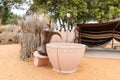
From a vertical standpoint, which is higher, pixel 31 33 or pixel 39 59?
pixel 31 33

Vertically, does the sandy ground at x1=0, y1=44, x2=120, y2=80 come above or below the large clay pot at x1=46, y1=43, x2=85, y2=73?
below

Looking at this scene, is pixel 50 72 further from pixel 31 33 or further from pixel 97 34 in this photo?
pixel 97 34

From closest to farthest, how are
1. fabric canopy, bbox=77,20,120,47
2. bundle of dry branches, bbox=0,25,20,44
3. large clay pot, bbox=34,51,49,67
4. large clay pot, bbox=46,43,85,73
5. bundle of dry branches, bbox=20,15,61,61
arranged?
large clay pot, bbox=46,43,85,73 → large clay pot, bbox=34,51,49,67 → bundle of dry branches, bbox=20,15,61,61 → fabric canopy, bbox=77,20,120,47 → bundle of dry branches, bbox=0,25,20,44

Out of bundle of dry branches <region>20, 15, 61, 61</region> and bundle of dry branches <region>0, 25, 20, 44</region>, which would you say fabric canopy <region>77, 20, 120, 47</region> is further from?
bundle of dry branches <region>0, 25, 20, 44</region>

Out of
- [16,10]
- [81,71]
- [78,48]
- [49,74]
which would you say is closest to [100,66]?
[81,71]

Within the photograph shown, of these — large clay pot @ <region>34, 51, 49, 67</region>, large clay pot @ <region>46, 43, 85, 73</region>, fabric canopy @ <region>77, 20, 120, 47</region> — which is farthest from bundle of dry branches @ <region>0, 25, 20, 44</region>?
large clay pot @ <region>46, 43, 85, 73</region>

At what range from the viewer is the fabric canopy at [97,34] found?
6.58m

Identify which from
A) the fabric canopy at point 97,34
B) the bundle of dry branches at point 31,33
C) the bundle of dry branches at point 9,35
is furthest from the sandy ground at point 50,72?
the bundle of dry branches at point 9,35

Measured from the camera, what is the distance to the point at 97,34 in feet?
22.1

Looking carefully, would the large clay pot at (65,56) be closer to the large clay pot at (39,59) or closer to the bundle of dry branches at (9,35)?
the large clay pot at (39,59)

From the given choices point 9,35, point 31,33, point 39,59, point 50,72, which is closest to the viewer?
point 50,72

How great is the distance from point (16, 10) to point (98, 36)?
9205mm

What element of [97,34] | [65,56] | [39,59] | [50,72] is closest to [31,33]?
[39,59]

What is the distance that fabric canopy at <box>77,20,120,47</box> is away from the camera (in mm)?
6579
